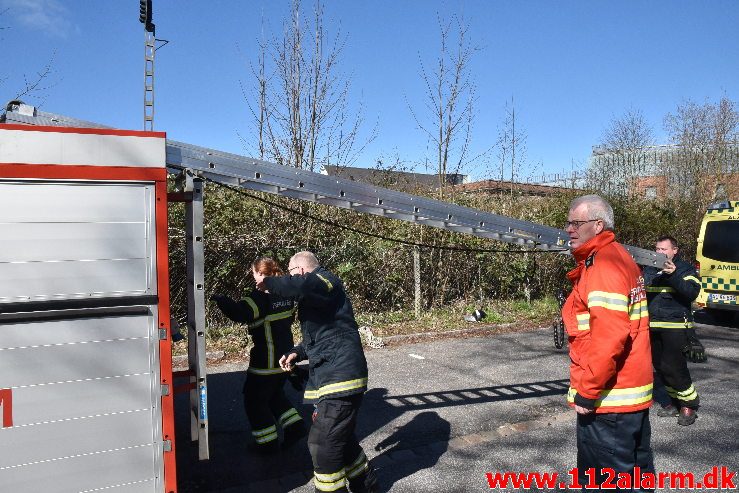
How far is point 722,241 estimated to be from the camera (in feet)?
34.9

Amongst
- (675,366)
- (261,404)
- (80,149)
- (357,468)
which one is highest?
(80,149)

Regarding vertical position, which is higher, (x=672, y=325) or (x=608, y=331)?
(x=608, y=331)

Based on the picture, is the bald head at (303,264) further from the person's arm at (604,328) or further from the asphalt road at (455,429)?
the person's arm at (604,328)

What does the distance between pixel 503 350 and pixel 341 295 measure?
551cm

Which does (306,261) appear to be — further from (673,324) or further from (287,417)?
(673,324)

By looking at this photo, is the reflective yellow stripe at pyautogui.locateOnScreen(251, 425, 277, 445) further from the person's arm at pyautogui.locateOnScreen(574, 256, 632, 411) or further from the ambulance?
the ambulance

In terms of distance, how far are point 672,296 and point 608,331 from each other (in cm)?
312

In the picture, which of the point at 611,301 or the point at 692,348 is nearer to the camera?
the point at 611,301

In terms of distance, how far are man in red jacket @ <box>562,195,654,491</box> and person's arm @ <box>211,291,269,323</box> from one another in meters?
2.38

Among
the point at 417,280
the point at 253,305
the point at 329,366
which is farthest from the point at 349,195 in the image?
the point at 417,280

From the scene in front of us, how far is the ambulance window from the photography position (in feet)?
34.2

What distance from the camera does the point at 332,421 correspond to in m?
3.42

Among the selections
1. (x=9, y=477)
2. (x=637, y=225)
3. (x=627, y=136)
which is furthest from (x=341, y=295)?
(x=627, y=136)

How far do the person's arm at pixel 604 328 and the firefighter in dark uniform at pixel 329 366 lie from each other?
1434 mm
